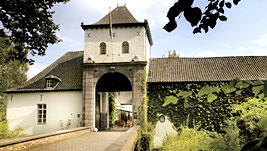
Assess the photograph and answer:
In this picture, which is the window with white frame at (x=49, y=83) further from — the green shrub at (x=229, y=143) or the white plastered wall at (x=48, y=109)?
the green shrub at (x=229, y=143)

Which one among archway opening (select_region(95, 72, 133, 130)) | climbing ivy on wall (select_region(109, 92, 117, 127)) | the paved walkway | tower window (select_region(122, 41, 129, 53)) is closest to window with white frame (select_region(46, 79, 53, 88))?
archway opening (select_region(95, 72, 133, 130))

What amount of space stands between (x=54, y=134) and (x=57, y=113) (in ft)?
22.1

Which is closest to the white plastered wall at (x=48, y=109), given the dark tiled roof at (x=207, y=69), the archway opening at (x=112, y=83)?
the archway opening at (x=112, y=83)

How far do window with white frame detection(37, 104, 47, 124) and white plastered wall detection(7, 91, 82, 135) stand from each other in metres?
0.20

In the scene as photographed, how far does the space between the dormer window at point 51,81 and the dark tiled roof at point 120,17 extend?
16.2 ft

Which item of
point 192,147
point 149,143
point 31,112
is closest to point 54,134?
point 149,143

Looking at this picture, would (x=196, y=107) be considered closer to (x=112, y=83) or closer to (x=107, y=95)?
(x=112, y=83)

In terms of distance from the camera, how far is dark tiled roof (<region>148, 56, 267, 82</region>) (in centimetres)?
1619

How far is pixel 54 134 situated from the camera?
10.4m

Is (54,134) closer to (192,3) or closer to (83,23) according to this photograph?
(83,23)

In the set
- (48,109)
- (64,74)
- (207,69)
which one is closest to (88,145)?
(48,109)

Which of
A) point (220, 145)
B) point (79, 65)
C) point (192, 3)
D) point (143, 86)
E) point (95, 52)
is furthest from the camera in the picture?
point (79, 65)

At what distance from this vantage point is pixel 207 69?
17.2 metres

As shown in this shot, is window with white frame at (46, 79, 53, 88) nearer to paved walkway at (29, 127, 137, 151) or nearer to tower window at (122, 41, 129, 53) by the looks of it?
tower window at (122, 41, 129, 53)
